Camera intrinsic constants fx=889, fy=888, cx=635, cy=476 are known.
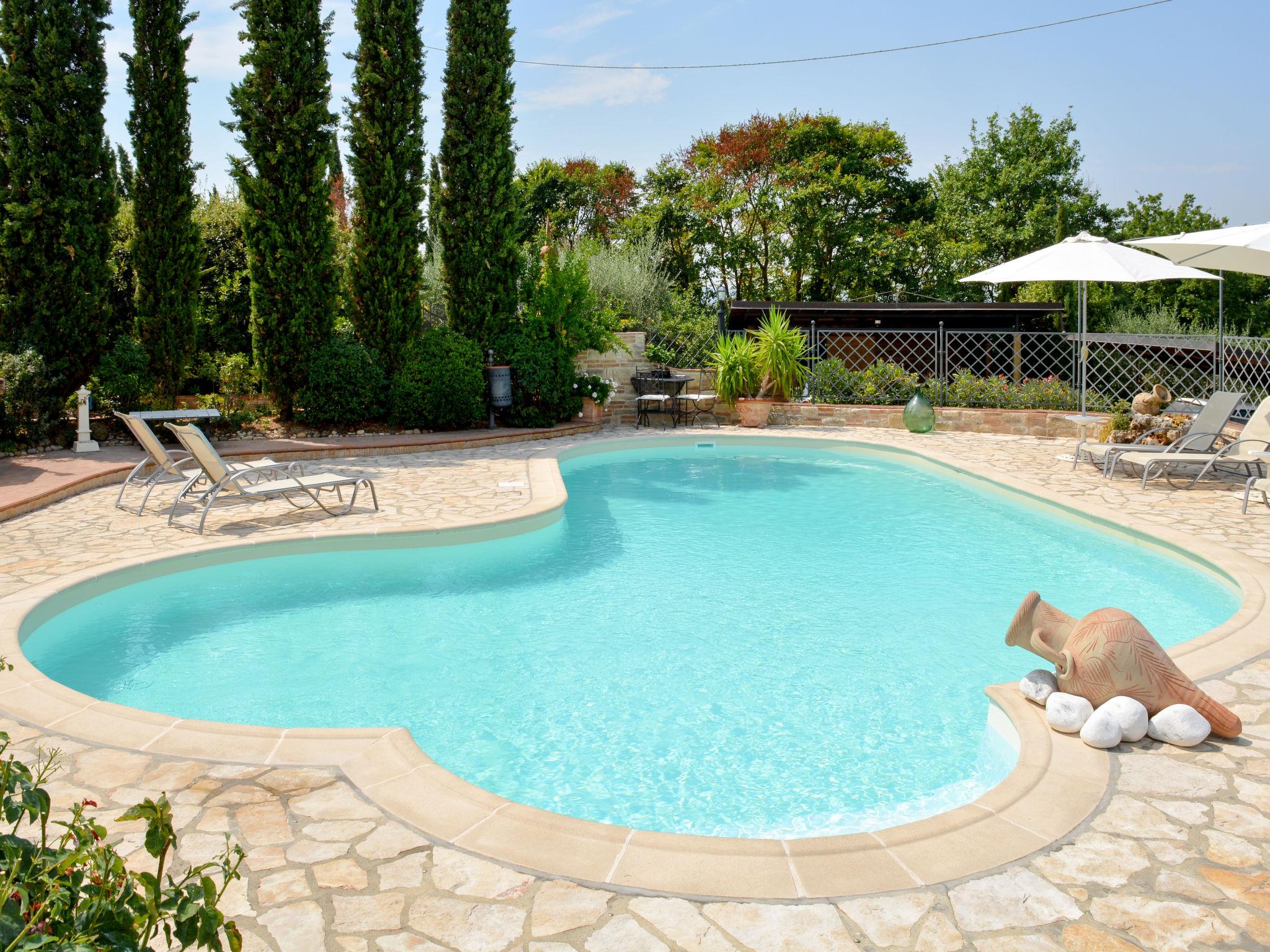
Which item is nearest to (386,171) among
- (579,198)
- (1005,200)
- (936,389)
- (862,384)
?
(862,384)

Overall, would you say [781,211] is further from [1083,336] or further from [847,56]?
[1083,336]

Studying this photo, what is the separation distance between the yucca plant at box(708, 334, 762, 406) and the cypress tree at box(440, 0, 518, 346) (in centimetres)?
373

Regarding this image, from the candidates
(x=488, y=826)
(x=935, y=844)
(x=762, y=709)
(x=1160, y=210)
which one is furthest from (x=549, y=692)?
(x=1160, y=210)

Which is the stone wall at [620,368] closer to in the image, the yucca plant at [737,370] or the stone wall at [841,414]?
the stone wall at [841,414]

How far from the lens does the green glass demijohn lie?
14422mm

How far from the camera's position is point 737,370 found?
50.8 feet

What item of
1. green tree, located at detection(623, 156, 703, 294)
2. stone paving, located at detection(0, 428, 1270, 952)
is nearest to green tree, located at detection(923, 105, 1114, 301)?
green tree, located at detection(623, 156, 703, 294)

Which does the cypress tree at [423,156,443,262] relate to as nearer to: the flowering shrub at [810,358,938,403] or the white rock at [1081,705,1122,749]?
the flowering shrub at [810,358,938,403]

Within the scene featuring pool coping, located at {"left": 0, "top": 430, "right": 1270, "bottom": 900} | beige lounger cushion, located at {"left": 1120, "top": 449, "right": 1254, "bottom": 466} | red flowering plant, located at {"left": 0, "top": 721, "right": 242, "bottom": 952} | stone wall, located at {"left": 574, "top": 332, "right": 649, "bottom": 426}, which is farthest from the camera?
stone wall, located at {"left": 574, "top": 332, "right": 649, "bottom": 426}

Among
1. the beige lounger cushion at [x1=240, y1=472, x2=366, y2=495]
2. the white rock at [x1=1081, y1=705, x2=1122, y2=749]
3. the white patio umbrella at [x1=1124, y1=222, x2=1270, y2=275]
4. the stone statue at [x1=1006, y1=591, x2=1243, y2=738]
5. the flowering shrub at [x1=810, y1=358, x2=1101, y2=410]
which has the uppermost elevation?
the white patio umbrella at [x1=1124, y1=222, x2=1270, y2=275]

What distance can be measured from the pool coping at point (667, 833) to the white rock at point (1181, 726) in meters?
0.33

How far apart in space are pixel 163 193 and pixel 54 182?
1.26m

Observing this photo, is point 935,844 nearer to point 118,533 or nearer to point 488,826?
point 488,826

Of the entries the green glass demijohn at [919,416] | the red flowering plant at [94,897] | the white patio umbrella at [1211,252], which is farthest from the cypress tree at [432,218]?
the red flowering plant at [94,897]
